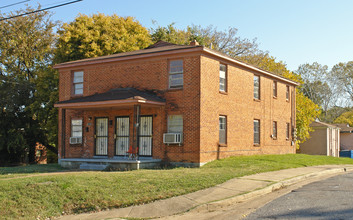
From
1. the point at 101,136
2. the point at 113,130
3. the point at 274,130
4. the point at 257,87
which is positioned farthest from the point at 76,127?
the point at 274,130

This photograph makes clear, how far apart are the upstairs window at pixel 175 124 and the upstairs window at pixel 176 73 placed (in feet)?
4.88

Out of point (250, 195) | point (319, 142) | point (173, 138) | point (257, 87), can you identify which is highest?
point (257, 87)

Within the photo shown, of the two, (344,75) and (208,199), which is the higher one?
(344,75)

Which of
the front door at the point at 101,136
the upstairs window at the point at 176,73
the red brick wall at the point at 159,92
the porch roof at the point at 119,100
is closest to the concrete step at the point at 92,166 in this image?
the red brick wall at the point at 159,92

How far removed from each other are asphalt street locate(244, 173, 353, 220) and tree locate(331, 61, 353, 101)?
177 feet

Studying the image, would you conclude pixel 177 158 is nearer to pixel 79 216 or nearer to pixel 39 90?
pixel 79 216

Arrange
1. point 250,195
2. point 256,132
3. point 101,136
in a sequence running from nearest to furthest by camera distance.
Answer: point 250,195 → point 101,136 → point 256,132

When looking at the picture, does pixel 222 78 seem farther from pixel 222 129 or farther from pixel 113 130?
pixel 113 130

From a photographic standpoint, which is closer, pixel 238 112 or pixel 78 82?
pixel 238 112

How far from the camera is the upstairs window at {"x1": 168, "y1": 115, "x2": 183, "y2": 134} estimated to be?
61.6ft

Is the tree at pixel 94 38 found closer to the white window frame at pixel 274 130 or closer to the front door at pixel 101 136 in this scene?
the front door at pixel 101 136

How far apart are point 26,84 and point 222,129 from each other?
64.7 feet

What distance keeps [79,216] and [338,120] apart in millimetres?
54466

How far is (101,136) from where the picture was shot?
2100 centimetres
